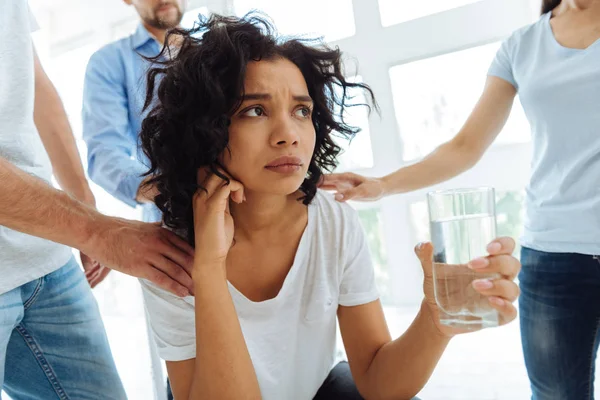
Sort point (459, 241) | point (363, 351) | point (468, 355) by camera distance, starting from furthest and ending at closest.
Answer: point (468, 355) → point (363, 351) → point (459, 241)

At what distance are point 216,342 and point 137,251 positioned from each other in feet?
0.77

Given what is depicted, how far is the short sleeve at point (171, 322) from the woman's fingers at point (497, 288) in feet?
2.20

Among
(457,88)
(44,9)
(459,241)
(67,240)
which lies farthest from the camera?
(44,9)

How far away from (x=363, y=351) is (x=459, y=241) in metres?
0.58

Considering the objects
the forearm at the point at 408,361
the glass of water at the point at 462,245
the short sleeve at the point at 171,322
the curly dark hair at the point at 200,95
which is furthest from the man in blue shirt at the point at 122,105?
the glass of water at the point at 462,245

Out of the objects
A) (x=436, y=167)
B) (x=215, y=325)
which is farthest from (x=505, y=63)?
(x=215, y=325)

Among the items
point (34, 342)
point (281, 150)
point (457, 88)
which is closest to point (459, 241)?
point (281, 150)

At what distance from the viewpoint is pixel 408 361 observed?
107 cm

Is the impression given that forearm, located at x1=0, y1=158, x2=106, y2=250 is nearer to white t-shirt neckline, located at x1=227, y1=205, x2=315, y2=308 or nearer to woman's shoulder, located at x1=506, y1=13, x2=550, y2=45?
white t-shirt neckline, located at x1=227, y1=205, x2=315, y2=308

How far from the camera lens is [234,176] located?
114cm

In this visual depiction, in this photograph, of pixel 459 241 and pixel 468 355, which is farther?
pixel 468 355

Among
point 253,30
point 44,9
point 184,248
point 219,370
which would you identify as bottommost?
point 219,370

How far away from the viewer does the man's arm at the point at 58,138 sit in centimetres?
139

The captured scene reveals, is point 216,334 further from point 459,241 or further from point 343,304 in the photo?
point 459,241
